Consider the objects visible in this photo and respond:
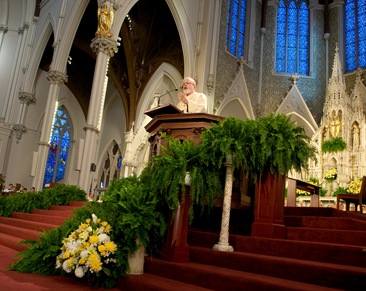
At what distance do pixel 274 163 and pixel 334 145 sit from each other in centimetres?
Answer: 1008

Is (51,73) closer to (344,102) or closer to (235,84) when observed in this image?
(235,84)

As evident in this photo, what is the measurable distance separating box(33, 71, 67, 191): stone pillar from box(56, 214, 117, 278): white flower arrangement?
11241 mm

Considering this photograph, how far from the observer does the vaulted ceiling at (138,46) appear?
56.5 ft

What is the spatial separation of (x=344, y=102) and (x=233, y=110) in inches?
168

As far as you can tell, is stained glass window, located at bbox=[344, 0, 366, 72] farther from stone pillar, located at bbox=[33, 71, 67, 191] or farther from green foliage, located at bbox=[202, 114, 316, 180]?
green foliage, located at bbox=[202, 114, 316, 180]

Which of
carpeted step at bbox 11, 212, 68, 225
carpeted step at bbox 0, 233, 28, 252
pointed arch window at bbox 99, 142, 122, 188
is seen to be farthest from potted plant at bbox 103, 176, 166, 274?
pointed arch window at bbox 99, 142, 122, 188

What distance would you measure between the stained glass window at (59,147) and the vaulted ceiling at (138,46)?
126 inches

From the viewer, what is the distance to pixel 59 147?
2098 centimetres

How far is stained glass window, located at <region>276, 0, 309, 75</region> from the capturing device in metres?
17.6

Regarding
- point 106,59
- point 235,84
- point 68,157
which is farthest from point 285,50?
point 68,157

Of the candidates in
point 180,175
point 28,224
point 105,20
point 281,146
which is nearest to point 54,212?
point 28,224

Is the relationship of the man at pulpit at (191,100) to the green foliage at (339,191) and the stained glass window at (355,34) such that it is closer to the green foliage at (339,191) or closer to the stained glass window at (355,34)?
the green foliage at (339,191)

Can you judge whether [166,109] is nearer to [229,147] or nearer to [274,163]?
[229,147]

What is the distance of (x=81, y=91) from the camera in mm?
21688
